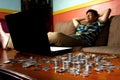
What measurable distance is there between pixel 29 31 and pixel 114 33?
154cm

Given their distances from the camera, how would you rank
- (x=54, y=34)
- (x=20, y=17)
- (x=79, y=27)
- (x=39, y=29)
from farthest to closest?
(x=79, y=27) < (x=54, y=34) < (x=20, y=17) < (x=39, y=29)

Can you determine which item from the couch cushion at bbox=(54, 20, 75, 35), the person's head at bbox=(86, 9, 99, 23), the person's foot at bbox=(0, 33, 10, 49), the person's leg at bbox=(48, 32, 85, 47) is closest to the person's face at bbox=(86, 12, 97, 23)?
the person's head at bbox=(86, 9, 99, 23)

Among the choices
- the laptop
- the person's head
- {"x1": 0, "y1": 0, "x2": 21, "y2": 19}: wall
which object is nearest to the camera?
the laptop

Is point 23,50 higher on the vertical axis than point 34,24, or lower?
lower

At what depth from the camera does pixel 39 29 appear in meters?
0.92

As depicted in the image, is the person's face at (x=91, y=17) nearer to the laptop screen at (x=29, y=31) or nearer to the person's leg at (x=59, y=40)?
the person's leg at (x=59, y=40)

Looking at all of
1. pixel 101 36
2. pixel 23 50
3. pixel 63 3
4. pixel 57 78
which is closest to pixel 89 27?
pixel 101 36

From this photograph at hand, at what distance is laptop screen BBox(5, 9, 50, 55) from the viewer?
92cm

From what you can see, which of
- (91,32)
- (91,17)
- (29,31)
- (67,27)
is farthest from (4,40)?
(67,27)

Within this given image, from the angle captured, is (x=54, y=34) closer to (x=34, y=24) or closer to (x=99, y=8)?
(x=34, y=24)

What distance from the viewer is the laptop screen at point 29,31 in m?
0.92

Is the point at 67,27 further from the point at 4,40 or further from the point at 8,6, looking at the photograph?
the point at 4,40

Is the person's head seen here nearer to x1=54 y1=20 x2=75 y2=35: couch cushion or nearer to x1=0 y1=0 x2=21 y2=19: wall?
x1=54 y1=20 x2=75 y2=35: couch cushion

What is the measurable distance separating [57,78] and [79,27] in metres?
2.18
